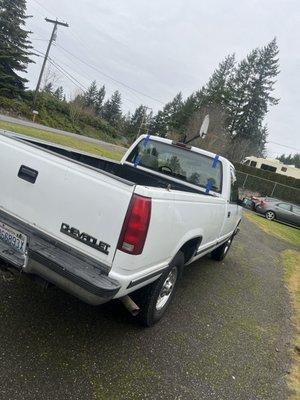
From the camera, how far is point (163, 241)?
3580 mm

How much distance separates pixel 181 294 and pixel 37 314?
7.56 ft

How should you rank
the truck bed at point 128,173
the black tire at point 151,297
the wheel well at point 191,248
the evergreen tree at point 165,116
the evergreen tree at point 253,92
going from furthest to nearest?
1. the evergreen tree at point 165,116
2. the evergreen tree at point 253,92
3. the truck bed at point 128,173
4. the wheel well at point 191,248
5. the black tire at point 151,297

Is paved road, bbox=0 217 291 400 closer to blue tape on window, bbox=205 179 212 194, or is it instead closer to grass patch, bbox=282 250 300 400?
grass patch, bbox=282 250 300 400

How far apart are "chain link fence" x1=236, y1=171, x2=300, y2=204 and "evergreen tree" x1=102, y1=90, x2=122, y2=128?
5881 cm

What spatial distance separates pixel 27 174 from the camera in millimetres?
3504

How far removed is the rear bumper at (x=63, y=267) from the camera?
3.04 meters

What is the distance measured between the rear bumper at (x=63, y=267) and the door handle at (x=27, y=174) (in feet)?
1.37

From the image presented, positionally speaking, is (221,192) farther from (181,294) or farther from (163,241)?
(163,241)

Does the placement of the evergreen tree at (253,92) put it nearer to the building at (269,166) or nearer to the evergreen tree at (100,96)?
the building at (269,166)

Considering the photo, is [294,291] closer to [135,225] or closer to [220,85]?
[135,225]

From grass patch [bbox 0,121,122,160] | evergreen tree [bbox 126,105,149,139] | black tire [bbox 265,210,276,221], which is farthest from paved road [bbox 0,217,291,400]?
evergreen tree [bbox 126,105,149,139]

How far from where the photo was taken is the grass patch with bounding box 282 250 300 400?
420cm

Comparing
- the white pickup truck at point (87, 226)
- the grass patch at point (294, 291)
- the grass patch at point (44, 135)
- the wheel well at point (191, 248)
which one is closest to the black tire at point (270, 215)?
the grass patch at point (294, 291)

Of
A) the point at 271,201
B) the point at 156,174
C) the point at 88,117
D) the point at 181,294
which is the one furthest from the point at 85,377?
the point at 88,117
